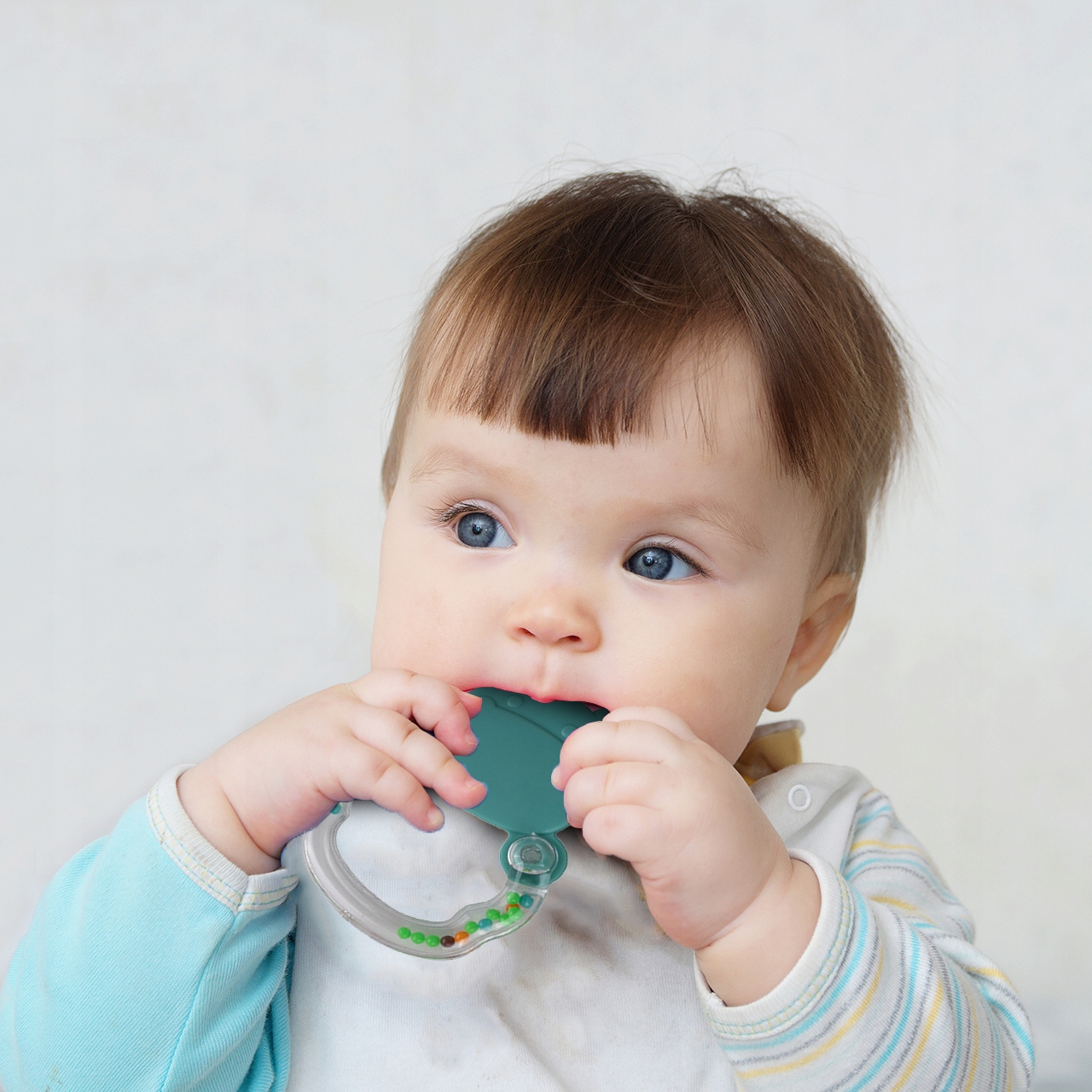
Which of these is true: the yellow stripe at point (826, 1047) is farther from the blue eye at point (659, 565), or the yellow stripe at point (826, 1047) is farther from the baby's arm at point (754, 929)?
the blue eye at point (659, 565)

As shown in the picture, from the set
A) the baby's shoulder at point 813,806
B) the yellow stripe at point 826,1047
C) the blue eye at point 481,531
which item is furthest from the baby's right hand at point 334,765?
the baby's shoulder at point 813,806

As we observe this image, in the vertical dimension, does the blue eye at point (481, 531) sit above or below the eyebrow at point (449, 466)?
below

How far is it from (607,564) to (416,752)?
0.18 meters

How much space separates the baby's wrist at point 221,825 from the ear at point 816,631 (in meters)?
0.41

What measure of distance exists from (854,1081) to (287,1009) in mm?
386

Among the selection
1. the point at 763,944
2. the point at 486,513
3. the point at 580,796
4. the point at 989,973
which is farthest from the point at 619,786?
the point at 989,973

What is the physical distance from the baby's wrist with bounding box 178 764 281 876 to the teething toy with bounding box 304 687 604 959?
3cm

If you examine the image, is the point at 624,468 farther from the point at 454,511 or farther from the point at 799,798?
the point at 799,798

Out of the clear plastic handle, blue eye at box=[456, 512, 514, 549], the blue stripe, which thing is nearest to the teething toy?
the clear plastic handle

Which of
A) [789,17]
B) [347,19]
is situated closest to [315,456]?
[347,19]

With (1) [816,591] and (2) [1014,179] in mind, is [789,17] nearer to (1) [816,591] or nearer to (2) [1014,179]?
(2) [1014,179]

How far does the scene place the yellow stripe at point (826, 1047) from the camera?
30.2 inches

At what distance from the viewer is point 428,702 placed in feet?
2.61

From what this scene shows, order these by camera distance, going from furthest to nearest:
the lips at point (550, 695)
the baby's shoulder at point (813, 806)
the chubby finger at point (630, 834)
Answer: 1. the baby's shoulder at point (813, 806)
2. the lips at point (550, 695)
3. the chubby finger at point (630, 834)
